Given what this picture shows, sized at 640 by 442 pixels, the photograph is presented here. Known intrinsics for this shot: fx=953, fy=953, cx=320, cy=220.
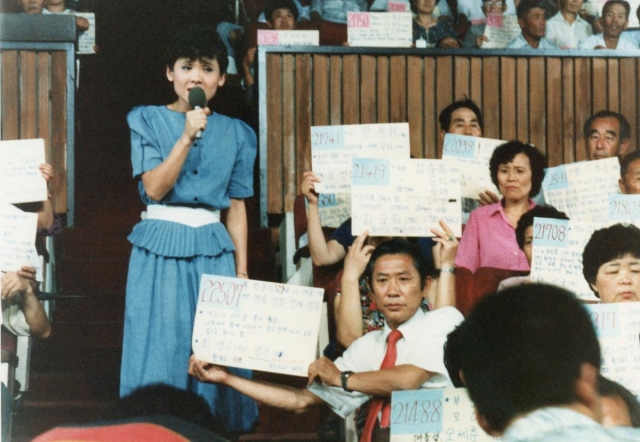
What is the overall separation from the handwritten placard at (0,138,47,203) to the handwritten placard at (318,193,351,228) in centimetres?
91

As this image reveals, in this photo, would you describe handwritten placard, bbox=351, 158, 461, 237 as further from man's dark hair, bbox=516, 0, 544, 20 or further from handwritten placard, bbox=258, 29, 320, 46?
man's dark hair, bbox=516, 0, 544, 20

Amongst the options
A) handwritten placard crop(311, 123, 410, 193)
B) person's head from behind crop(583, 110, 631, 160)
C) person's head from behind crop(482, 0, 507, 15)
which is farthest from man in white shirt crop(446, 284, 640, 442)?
person's head from behind crop(482, 0, 507, 15)

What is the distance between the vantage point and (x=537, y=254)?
322 centimetres

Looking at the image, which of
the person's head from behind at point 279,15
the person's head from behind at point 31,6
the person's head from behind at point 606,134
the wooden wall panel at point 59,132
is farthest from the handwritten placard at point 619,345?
the person's head from behind at point 31,6

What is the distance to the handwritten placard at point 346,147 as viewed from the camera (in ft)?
10.3

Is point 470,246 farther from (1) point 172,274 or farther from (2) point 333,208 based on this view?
(1) point 172,274

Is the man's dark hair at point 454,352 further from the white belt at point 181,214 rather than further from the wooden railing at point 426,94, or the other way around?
the wooden railing at point 426,94

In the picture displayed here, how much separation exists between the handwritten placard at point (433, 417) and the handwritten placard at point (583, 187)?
0.86 m

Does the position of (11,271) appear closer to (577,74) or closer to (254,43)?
(254,43)

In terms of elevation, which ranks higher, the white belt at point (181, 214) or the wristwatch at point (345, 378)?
the white belt at point (181, 214)

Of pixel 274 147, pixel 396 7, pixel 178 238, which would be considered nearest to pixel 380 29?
pixel 396 7

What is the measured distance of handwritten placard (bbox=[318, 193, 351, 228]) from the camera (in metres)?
3.18

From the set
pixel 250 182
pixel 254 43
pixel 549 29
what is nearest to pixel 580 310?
pixel 250 182

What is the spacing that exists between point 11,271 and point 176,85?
0.78m
